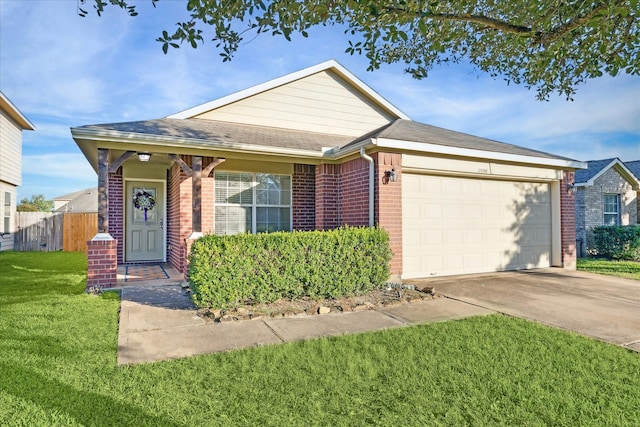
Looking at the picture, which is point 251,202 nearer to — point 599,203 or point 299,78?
point 299,78

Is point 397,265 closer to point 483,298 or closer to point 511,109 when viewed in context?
point 483,298

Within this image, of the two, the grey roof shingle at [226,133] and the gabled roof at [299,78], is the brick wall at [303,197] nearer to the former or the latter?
the grey roof shingle at [226,133]

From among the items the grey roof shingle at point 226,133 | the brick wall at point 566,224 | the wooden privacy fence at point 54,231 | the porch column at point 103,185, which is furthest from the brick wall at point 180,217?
the brick wall at point 566,224

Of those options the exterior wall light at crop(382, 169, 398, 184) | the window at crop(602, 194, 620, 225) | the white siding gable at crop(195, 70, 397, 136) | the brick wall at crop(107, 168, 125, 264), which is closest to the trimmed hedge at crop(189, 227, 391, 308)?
the exterior wall light at crop(382, 169, 398, 184)

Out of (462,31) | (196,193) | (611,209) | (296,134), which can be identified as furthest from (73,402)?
(611,209)

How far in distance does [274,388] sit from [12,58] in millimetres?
16856

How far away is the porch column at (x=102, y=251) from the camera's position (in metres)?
7.09

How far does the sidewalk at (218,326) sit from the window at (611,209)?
13395mm

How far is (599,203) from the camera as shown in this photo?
15.0 m

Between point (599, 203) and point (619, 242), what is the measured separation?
312 centimetres

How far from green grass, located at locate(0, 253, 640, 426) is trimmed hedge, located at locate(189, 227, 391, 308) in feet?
4.71

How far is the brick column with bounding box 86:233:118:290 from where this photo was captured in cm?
709

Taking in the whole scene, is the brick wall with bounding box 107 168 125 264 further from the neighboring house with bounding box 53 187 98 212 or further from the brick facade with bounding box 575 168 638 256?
the neighboring house with bounding box 53 187 98 212

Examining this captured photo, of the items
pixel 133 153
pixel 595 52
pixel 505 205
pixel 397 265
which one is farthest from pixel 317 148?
pixel 595 52
